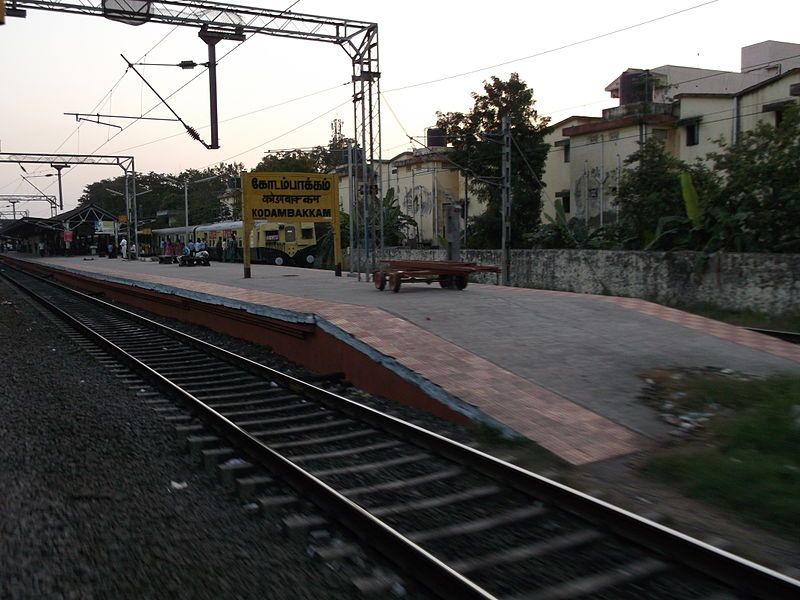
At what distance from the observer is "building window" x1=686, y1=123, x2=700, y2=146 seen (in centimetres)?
3148

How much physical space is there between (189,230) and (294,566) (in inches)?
1972

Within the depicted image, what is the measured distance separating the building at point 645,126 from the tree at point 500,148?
249 cm

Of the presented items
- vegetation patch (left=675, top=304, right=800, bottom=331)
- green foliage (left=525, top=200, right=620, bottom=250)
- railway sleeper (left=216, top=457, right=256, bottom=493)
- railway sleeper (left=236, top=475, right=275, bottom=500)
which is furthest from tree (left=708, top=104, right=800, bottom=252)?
railway sleeper (left=236, top=475, right=275, bottom=500)

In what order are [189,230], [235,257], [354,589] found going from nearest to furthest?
1. [354,589]
2. [235,257]
3. [189,230]

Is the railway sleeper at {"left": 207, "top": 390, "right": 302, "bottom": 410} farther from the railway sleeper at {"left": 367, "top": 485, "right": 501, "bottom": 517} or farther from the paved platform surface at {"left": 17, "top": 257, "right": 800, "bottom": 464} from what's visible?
the railway sleeper at {"left": 367, "top": 485, "right": 501, "bottom": 517}

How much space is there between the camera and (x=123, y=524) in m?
4.47

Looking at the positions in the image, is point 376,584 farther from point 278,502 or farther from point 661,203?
point 661,203

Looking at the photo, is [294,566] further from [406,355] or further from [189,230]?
[189,230]

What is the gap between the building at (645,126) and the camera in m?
28.2

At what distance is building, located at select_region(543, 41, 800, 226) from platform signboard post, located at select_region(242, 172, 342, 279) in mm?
11183

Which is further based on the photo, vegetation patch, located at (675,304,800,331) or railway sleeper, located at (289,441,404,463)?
vegetation patch, located at (675,304,800,331)

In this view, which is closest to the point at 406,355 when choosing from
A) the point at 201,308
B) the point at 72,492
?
the point at 72,492

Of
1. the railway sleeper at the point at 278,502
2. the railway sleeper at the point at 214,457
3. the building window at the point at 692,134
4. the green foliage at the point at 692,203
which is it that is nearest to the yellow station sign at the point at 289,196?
the green foliage at the point at 692,203

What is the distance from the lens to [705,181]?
20.8m
